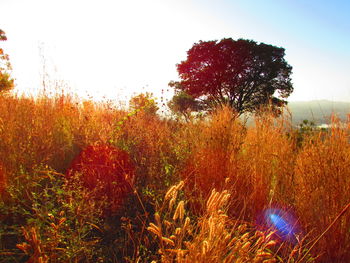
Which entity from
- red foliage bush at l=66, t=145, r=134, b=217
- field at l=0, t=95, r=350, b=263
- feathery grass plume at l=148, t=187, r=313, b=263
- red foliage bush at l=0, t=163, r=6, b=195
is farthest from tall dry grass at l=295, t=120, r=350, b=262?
red foliage bush at l=0, t=163, r=6, b=195

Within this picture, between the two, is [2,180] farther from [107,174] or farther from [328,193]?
[328,193]

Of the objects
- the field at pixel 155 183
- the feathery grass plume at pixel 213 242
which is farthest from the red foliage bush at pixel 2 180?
the feathery grass plume at pixel 213 242

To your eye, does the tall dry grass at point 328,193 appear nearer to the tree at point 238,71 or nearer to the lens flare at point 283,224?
the lens flare at point 283,224

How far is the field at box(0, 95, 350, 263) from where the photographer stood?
1728 mm

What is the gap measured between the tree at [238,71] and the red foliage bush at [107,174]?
14748mm

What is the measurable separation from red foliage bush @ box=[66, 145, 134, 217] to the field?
0.04ft

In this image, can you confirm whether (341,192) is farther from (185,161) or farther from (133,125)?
(133,125)

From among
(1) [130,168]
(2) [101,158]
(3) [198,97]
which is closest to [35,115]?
(2) [101,158]

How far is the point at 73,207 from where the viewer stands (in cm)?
167

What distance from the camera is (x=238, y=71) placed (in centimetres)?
1711

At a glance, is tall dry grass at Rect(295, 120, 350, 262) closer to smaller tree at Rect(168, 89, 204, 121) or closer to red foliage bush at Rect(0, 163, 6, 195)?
red foliage bush at Rect(0, 163, 6, 195)

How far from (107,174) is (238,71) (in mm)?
16301

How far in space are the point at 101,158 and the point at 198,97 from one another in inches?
639

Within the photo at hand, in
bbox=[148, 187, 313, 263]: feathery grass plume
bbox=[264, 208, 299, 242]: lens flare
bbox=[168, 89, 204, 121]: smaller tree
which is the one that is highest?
bbox=[168, 89, 204, 121]: smaller tree
